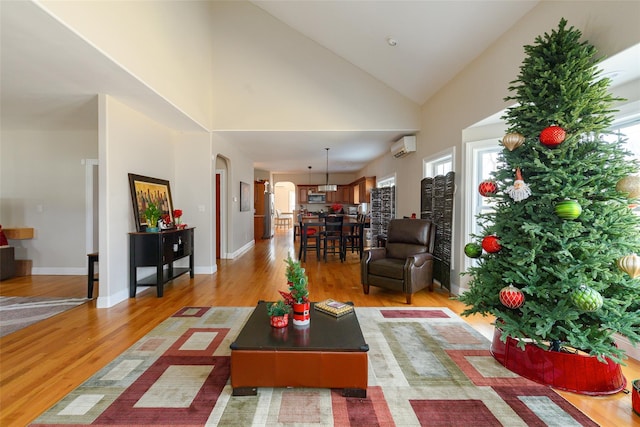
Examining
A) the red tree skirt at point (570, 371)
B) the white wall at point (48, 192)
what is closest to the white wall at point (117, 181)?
the white wall at point (48, 192)

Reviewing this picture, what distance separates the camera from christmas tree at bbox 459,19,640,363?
6.01 ft

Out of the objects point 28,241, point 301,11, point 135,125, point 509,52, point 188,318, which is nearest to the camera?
point 509,52

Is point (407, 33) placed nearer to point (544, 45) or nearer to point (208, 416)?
point (544, 45)

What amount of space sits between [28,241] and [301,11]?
591cm

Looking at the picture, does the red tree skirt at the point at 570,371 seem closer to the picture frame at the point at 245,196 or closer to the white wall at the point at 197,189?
the white wall at the point at 197,189

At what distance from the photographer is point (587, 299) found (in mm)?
1714

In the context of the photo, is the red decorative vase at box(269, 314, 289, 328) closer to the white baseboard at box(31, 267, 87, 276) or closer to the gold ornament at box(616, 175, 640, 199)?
the gold ornament at box(616, 175, 640, 199)

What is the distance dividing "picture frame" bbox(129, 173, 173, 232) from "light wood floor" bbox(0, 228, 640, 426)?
106 cm

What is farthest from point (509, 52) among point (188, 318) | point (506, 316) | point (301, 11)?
point (188, 318)

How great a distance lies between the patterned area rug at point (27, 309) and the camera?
2951mm

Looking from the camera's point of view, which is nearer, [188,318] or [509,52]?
[509,52]

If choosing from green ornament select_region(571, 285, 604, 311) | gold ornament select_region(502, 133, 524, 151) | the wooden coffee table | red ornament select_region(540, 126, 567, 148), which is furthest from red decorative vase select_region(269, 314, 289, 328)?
red ornament select_region(540, 126, 567, 148)

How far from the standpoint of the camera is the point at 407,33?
11.5 feet

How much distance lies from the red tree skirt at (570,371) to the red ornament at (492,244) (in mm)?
707
